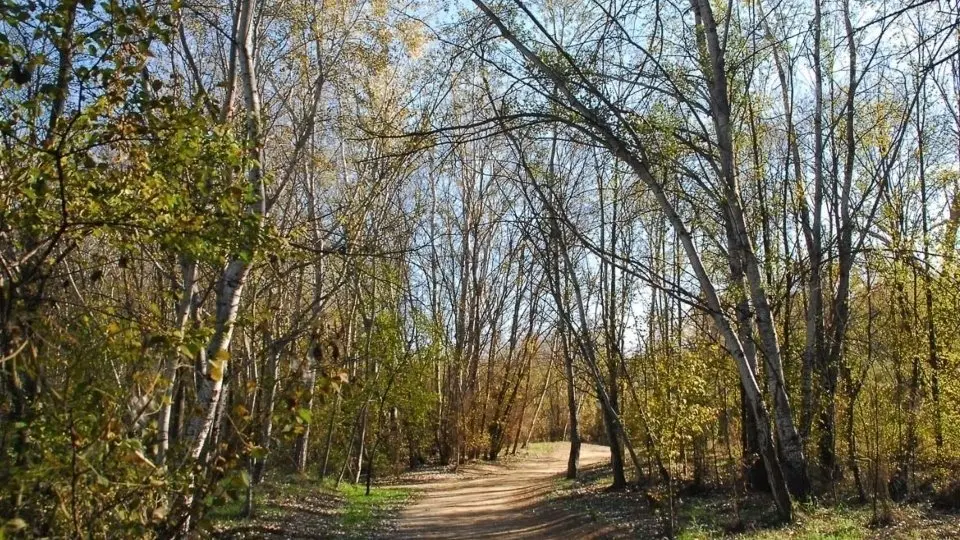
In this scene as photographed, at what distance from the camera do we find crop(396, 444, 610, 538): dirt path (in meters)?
12.6

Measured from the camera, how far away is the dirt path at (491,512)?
12.6 metres

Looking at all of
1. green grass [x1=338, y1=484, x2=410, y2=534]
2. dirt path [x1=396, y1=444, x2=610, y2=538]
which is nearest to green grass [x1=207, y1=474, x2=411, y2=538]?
green grass [x1=338, y1=484, x2=410, y2=534]

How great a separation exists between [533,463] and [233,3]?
25491mm

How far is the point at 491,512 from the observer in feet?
→ 50.5

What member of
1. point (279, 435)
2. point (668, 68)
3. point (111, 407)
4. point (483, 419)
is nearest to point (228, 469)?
point (279, 435)

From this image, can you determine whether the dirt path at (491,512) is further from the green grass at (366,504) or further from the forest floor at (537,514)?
the green grass at (366,504)

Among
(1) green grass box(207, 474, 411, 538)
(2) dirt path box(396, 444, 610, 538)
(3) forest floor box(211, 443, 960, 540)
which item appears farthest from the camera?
(2) dirt path box(396, 444, 610, 538)

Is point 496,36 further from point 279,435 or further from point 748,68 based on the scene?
point 279,435

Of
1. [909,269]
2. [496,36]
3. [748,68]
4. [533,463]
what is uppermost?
[748,68]

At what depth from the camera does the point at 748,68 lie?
10281mm

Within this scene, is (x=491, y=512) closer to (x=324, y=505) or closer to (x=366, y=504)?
(x=366, y=504)

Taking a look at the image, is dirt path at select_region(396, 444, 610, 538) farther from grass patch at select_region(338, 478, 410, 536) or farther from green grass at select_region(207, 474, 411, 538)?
green grass at select_region(207, 474, 411, 538)

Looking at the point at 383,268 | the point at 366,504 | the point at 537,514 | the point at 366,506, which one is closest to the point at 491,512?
the point at 537,514

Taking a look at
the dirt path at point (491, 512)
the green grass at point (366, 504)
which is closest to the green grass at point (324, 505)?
the green grass at point (366, 504)
